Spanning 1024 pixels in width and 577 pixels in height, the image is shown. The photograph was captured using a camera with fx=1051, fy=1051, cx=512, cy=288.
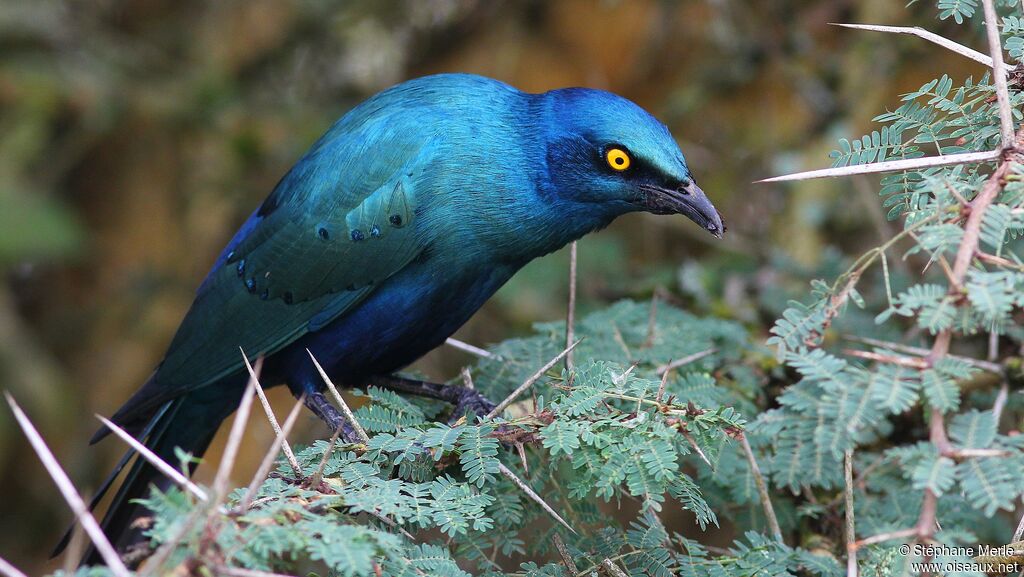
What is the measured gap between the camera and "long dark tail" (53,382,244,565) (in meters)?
3.89

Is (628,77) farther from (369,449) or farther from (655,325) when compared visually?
(369,449)

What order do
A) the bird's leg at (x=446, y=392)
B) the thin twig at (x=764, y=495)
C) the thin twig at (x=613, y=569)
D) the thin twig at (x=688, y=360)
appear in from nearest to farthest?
the thin twig at (x=613, y=569) < the thin twig at (x=764, y=495) < the thin twig at (x=688, y=360) < the bird's leg at (x=446, y=392)

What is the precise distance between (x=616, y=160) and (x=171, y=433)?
2099 mm

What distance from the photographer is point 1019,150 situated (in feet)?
7.27

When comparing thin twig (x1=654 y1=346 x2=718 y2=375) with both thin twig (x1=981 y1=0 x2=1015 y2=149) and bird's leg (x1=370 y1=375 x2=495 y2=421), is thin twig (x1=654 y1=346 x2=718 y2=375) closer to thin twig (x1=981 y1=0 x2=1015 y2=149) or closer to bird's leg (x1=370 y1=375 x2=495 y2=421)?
bird's leg (x1=370 y1=375 x2=495 y2=421)

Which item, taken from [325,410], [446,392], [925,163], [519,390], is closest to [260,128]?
[325,410]

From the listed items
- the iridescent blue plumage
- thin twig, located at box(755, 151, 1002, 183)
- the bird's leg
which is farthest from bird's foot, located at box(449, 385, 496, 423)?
thin twig, located at box(755, 151, 1002, 183)

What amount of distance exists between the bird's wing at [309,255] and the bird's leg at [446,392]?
0.39 metres

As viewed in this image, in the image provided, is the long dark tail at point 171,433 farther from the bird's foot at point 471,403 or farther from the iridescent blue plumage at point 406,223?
the bird's foot at point 471,403

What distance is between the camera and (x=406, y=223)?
3648 mm

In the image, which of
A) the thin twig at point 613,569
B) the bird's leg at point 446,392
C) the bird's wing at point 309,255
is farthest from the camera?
the bird's wing at point 309,255

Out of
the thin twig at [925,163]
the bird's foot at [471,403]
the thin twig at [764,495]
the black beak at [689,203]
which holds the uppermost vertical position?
the thin twig at [925,163]

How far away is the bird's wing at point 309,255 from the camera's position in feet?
12.1

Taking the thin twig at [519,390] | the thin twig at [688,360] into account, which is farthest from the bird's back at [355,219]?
the thin twig at [519,390]
